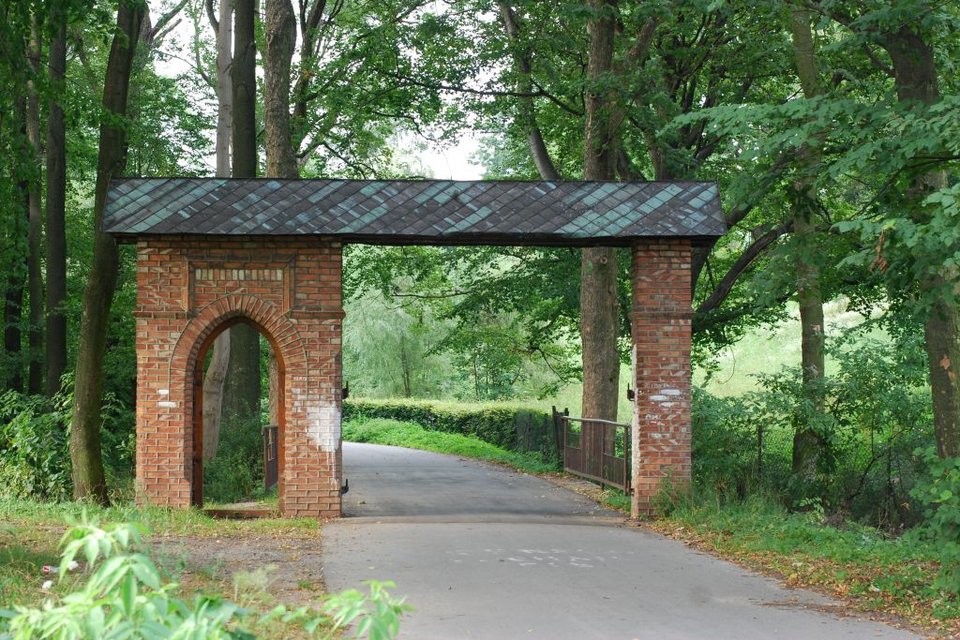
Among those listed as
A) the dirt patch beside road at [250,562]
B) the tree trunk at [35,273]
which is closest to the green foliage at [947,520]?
the dirt patch beside road at [250,562]

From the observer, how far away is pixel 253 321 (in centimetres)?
1345

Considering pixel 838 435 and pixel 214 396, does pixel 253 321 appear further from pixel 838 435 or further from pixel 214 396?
pixel 838 435

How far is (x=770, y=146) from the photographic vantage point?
1059 centimetres

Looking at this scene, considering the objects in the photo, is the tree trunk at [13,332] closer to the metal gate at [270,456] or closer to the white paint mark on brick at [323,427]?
the metal gate at [270,456]

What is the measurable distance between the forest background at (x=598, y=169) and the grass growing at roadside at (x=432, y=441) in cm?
321

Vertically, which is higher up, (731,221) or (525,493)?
(731,221)

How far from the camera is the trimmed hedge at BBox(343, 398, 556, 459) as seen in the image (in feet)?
90.4

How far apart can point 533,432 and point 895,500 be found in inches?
471

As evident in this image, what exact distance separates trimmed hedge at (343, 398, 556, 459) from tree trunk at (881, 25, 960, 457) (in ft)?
41.1

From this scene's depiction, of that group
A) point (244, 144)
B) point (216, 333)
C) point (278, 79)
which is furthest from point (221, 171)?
point (216, 333)

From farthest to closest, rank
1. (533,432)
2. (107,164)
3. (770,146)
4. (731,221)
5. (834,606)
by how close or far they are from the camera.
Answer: (533,432), (731,221), (107,164), (770,146), (834,606)

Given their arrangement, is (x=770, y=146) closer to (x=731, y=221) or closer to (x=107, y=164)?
(x=107, y=164)

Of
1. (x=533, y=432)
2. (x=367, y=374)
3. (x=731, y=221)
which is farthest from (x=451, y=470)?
(x=367, y=374)

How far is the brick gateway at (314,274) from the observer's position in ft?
43.0
